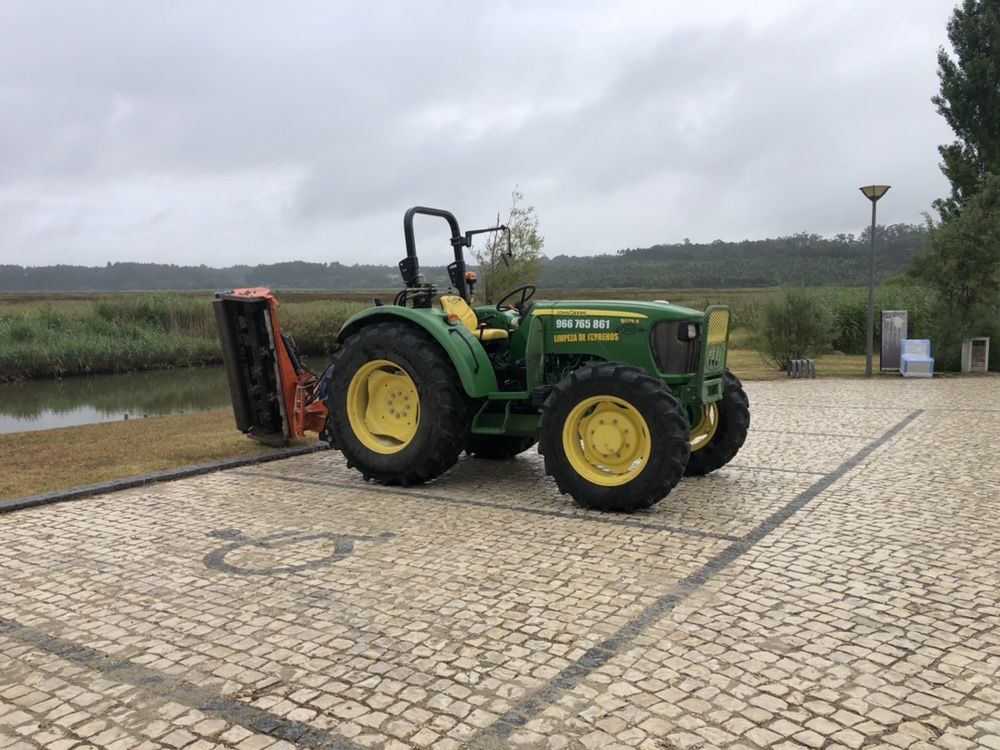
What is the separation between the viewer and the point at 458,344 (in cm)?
626

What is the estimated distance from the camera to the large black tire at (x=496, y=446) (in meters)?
7.48

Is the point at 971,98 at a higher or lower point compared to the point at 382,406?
higher

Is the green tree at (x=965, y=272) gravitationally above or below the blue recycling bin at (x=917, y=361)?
above

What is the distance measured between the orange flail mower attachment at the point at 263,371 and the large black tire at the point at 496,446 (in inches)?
55.0

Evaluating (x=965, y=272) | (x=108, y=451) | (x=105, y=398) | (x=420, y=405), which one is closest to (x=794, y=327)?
(x=965, y=272)

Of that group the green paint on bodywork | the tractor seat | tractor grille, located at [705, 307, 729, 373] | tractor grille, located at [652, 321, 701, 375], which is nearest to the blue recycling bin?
tractor grille, located at [705, 307, 729, 373]

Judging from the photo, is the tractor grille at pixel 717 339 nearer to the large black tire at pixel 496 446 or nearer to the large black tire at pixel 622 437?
the large black tire at pixel 622 437

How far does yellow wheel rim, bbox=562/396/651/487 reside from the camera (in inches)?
215

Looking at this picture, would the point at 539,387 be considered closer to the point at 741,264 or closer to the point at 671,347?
the point at 671,347

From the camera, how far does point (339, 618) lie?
3695 millimetres

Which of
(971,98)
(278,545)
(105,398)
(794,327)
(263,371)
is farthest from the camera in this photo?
(971,98)

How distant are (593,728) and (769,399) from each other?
Result: 34.5 feet

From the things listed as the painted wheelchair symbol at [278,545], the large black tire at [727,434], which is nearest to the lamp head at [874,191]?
the large black tire at [727,434]

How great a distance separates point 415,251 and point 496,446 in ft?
6.35
